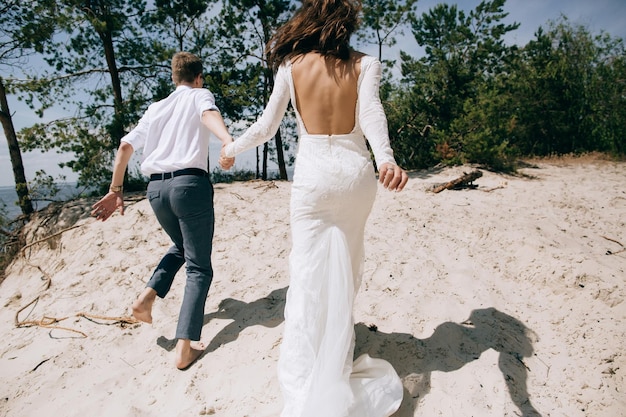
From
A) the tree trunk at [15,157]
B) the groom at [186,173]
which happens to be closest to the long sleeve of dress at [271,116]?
the groom at [186,173]

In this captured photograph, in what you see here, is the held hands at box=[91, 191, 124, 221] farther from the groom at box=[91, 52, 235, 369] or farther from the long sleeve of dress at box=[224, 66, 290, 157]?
the long sleeve of dress at box=[224, 66, 290, 157]

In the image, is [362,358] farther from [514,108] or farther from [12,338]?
[514,108]

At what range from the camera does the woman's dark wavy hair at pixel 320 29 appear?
200 centimetres

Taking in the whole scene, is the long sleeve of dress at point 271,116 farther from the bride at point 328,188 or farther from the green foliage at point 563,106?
the green foliage at point 563,106

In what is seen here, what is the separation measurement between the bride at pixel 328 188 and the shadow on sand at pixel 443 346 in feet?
1.49

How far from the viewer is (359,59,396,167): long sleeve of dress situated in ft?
6.20

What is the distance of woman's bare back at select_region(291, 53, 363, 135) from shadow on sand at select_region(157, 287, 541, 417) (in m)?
1.64

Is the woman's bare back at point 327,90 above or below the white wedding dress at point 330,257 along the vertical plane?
above

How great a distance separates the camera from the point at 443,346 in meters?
2.66

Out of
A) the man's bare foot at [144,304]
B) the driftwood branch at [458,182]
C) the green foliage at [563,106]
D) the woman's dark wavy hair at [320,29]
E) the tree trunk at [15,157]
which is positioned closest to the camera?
the woman's dark wavy hair at [320,29]

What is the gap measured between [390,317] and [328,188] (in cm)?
154

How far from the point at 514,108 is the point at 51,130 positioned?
1342 cm

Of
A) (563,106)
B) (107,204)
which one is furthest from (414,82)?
(107,204)

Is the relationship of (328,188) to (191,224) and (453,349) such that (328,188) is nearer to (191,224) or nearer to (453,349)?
(191,224)
